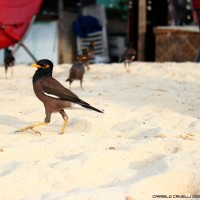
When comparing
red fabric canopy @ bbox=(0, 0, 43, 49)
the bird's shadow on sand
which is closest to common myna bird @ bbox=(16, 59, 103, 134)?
the bird's shadow on sand

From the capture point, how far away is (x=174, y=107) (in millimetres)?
7137

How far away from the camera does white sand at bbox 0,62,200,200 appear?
350 centimetres

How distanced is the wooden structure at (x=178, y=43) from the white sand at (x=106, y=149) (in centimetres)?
705

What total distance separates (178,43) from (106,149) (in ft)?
37.0

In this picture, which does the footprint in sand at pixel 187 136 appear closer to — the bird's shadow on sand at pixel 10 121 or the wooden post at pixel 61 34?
the bird's shadow on sand at pixel 10 121

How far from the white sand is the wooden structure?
7051mm

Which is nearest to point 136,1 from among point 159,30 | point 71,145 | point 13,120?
point 159,30

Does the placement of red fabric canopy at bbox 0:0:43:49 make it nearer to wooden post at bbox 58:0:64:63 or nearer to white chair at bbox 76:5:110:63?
wooden post at bbox 58:0:64:63

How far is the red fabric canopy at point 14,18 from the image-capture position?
1217cm

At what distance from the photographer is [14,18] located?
41.1 feet

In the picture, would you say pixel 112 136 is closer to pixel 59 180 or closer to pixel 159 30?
pixel 59 180

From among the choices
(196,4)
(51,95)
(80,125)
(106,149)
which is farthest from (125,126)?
(196,4)

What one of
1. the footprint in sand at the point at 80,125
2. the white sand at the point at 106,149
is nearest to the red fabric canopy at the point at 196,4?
the white sand at the point at 106,149

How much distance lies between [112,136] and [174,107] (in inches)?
80.7
